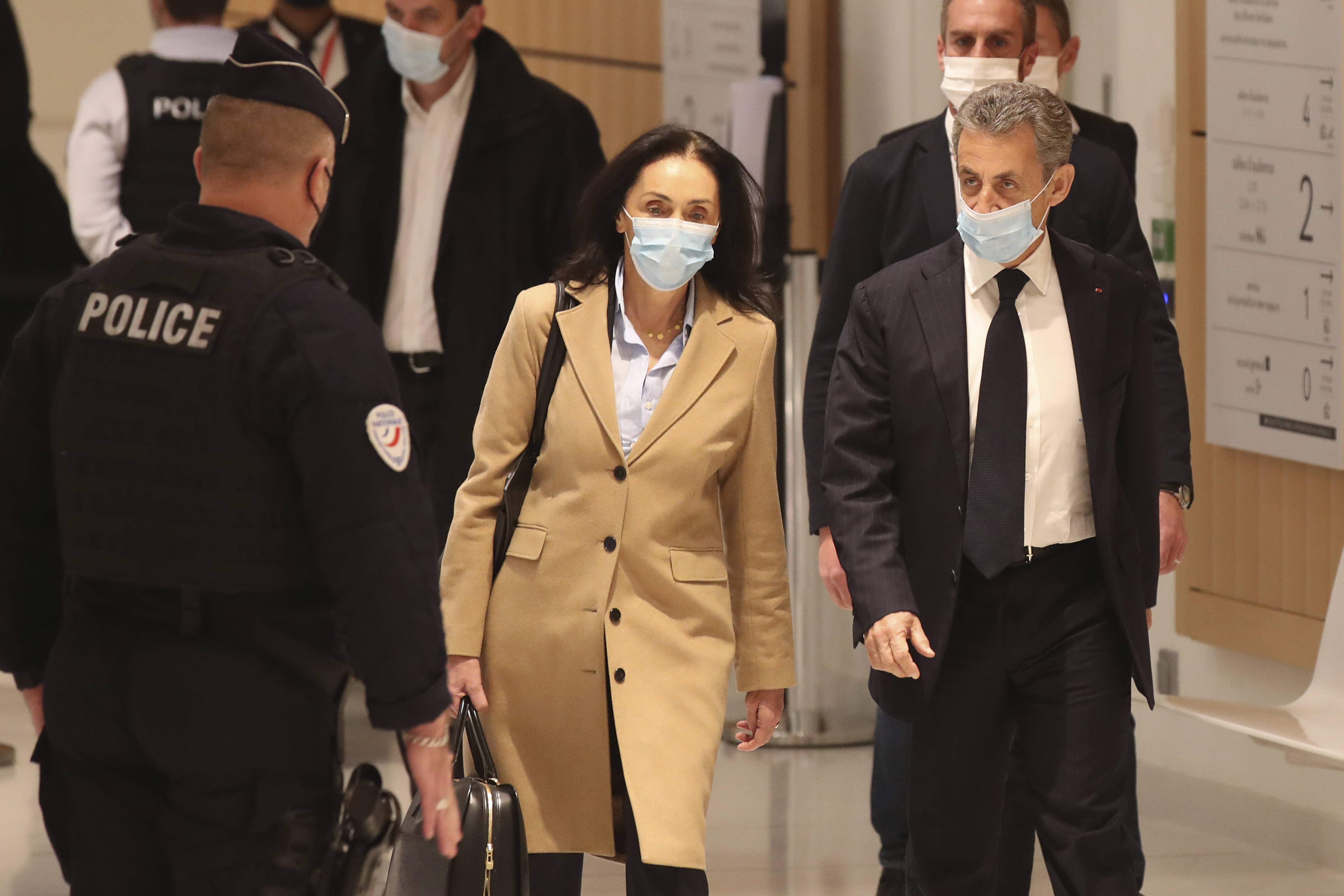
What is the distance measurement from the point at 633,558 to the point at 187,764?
1.01 meters

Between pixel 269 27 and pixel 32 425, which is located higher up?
pixel 269 27

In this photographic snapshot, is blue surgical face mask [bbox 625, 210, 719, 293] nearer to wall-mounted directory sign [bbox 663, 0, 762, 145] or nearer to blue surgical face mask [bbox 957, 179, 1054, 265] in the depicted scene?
blue surgical face mask [bbox 957, 179, 1054, 265]

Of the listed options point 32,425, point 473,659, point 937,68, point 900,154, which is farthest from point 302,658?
point 937,68

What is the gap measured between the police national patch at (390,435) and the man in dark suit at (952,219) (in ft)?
Result: 4.83

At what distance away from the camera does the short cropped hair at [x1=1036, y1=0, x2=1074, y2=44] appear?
4.53m

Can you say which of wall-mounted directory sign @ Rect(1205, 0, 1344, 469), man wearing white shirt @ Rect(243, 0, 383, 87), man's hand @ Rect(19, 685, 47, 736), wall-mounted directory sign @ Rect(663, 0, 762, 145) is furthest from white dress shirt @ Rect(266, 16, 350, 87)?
man's hand @ Rect(19, 685, 47, 736)

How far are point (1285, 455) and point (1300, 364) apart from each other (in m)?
0.25

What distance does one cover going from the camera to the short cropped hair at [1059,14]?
4.53 metres

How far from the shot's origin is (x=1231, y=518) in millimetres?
5438

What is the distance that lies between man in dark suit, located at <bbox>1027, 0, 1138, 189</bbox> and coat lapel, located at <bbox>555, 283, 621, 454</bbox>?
62.4 inches

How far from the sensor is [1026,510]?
3176mm

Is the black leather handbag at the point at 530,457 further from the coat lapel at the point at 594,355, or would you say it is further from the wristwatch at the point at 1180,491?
the wristwatch at the point at 1180,491

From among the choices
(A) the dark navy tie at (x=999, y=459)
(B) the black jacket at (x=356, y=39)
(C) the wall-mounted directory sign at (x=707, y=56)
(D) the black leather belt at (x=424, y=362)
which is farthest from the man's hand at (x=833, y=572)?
(B) the black jacket at (x=356, y=39)

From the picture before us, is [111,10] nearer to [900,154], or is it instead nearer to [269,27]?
[269,27]
